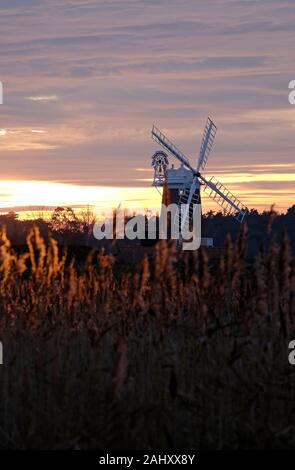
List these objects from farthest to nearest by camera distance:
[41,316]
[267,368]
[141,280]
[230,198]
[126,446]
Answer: [230,198] < [41,316] < [141,280] < [267,368] < [126,446]

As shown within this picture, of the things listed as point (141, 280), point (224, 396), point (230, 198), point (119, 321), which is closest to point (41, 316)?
point (119, 321)

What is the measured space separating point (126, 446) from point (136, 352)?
54.9 inches

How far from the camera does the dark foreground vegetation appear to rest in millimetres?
6004

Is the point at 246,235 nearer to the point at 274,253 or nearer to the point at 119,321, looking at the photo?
the point at 274,253

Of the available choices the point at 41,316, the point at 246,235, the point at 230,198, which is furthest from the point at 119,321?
the point at 230,198

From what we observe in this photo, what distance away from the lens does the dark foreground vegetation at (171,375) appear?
19.7ft

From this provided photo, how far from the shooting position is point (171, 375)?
19.3ft

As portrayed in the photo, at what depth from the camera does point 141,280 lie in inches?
269

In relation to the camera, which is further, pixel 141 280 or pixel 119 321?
pixel 119 321

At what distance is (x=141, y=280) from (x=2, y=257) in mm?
1080

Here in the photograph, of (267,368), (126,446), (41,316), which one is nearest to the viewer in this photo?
(126,446)
